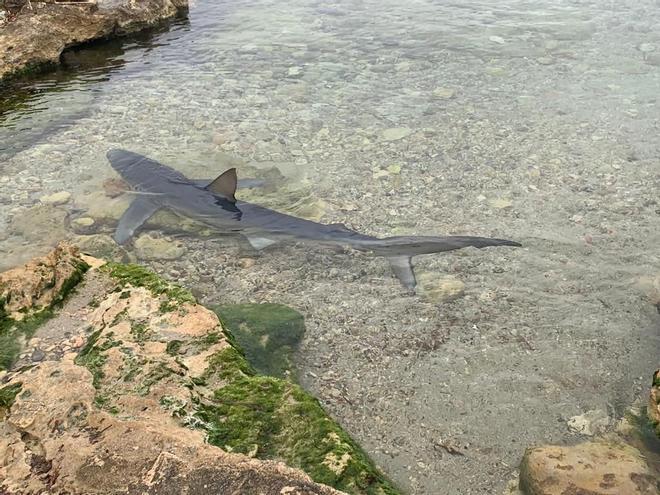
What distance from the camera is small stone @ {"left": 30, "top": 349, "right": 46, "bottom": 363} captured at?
355cm

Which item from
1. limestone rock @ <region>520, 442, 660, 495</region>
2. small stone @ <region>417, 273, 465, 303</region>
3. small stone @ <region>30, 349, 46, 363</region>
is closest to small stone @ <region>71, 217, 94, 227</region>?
small stone @ <region>30, 349, 46, 363</region>

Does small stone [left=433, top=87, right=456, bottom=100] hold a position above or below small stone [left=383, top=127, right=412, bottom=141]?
above

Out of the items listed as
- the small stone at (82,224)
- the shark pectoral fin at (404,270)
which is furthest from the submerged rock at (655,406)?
the small stone at (82,224)

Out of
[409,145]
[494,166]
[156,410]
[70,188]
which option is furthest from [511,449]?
[70,188]

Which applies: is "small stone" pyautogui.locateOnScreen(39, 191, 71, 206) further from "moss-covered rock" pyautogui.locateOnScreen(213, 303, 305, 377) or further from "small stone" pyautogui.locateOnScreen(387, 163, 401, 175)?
"small stone" pyautogui.locateOnScreen(387, 163, 401, 175)

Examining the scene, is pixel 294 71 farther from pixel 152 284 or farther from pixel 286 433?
pixel 286 433

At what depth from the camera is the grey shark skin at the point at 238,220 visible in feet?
18.5

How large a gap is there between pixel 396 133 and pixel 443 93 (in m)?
1.78

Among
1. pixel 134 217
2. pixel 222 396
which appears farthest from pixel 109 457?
pixel 134 217

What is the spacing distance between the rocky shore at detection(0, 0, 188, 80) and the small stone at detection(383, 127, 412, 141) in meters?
7.48

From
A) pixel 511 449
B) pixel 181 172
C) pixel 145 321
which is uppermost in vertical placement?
pixel 145 321

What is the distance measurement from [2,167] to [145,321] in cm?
572

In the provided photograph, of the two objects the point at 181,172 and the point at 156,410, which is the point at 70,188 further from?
the point at 156,410

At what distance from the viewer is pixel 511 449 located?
13.0 feet
